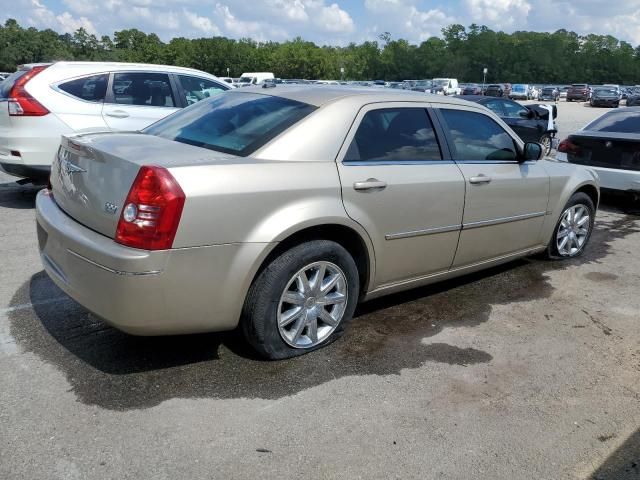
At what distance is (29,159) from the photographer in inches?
264

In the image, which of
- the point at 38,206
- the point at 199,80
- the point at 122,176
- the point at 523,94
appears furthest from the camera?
the point at 523,94

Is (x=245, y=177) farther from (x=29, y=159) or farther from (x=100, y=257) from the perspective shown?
(x=29, y=159)

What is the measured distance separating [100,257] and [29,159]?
4546 mm

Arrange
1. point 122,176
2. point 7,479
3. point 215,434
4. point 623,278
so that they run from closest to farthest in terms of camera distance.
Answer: point 7,479 → point 215,434 → point 122,176 → point 623,278

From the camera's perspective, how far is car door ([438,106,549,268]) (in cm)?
428

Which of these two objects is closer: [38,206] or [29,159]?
[38,206]

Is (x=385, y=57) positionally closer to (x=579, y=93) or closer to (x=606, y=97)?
(x=579, y=93)

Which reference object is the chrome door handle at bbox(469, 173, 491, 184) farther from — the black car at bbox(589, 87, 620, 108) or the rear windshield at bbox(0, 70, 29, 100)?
the black car at bbox(589, 87, 620, 108)

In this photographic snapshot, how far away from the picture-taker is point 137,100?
24.2 ft

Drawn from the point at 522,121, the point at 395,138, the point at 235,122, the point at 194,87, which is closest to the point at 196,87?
the point at 194,87

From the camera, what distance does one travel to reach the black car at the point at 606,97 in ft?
152

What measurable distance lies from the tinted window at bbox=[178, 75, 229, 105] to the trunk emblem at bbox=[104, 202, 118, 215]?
17.0 ft

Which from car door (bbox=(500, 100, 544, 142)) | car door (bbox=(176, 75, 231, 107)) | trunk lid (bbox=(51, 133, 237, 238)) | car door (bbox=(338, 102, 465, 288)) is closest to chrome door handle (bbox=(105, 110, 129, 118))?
car door (bbox=(176, 75, 231, 107))

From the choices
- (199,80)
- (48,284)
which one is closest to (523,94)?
(199,80)
